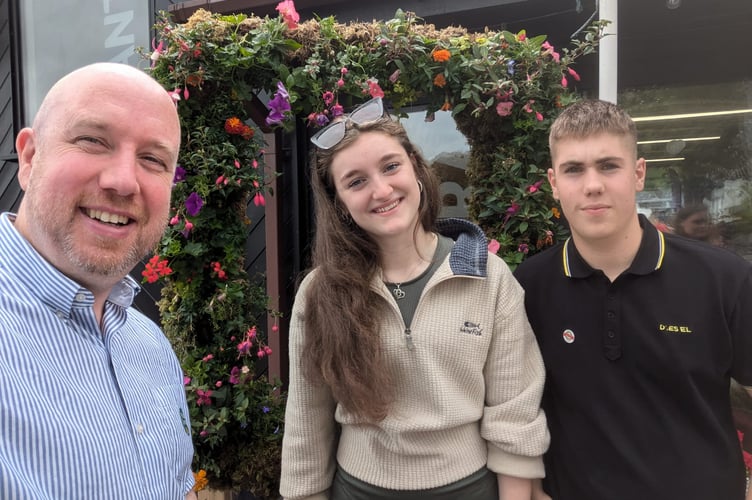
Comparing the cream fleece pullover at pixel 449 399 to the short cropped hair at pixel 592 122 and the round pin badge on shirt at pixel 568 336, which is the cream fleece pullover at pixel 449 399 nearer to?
the round pin badge on shirt at pixel 568 336

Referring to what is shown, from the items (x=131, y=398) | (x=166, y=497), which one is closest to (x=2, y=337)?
(x=131, y=398)

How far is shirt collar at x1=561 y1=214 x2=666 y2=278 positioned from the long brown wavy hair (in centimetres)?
48

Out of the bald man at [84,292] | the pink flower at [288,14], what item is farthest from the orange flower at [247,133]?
the bald man at [84,292]

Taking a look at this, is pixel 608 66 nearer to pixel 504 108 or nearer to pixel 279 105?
pixel 504 108

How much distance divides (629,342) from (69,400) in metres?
1.43

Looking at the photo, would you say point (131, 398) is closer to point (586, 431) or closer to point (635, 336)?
point (586, 431)

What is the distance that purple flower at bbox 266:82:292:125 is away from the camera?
2318 millimetres

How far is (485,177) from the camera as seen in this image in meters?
2.58

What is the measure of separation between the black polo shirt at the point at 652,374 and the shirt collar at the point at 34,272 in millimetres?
1341

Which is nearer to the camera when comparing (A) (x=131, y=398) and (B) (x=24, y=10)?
(A) (x=131, y=398)

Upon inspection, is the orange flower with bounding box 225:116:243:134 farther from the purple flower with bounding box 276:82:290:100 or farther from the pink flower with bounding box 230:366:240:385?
the pink flower with bounding box 230:366:240:385

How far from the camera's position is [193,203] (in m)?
2.40

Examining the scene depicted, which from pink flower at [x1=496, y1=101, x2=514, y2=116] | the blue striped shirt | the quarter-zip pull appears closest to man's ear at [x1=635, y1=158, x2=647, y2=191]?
the quarter-zip pull

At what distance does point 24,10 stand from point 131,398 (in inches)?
218
